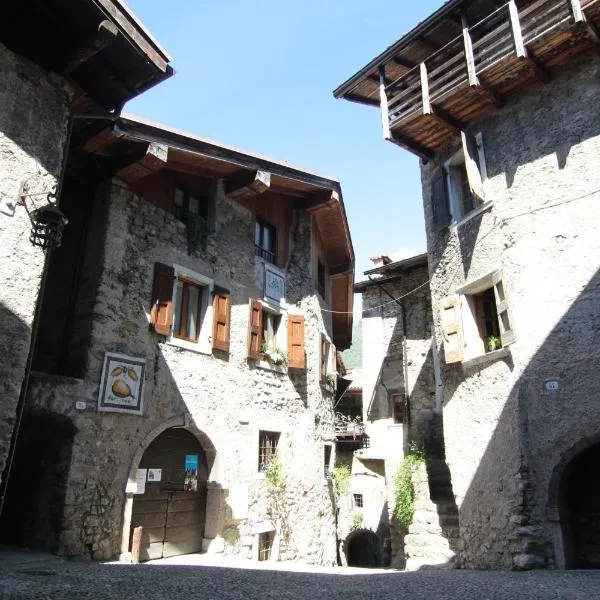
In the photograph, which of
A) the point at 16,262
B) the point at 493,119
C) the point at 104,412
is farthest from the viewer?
the point at 493,119

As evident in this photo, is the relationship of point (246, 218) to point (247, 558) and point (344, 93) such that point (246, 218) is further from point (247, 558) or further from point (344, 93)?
point (247, 558)

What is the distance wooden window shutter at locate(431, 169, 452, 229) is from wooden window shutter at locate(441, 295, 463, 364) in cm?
174

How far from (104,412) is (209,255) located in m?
4.17

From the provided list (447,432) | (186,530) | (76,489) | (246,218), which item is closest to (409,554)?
(447,432)

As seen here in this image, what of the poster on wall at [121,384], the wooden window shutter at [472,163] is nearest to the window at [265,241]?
the poster on wall at [121,384]

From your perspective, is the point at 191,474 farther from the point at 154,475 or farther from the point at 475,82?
the point at 475,82

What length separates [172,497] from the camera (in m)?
9.66

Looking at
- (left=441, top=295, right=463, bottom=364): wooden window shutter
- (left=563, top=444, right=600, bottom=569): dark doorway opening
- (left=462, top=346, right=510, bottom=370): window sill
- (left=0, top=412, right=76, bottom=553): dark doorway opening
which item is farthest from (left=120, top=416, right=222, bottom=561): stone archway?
(left=563, top=444, right=600, bottom=569): dark doorway opening

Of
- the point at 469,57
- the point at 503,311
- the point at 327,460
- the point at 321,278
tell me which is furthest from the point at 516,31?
the point at 327,460

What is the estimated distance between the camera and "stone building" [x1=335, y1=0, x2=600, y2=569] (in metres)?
7.73

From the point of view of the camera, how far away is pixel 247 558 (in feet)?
33.2

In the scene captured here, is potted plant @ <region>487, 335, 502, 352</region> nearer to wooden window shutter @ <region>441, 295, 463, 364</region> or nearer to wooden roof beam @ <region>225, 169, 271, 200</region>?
wooden window shutter @ <region>441, 295, 463, 364</region>

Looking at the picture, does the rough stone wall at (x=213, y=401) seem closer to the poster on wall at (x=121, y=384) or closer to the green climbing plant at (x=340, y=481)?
the poster on wall at (x=121, y=384)

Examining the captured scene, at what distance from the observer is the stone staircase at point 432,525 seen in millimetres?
9305
